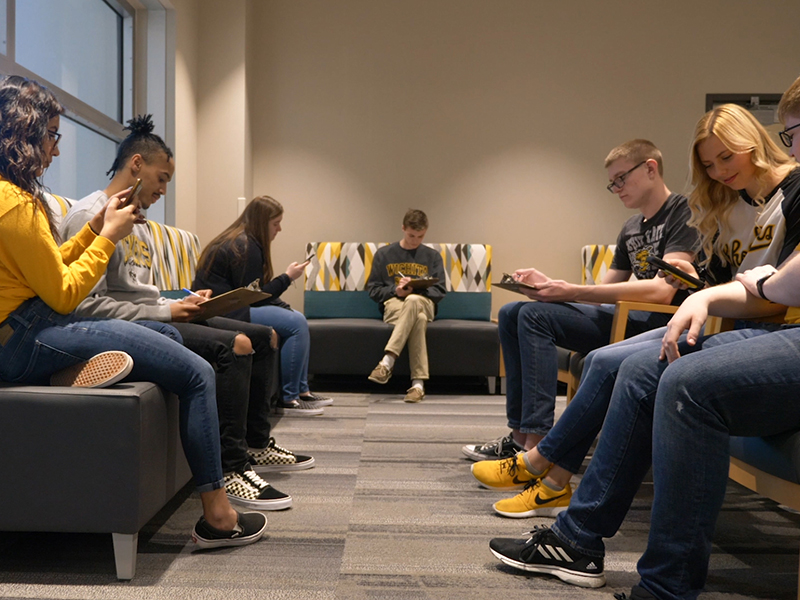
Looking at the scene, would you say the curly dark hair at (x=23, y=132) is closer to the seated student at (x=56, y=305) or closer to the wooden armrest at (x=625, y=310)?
the seated student at (x=56, y=305)

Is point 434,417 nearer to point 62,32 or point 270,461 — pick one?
point 270,461

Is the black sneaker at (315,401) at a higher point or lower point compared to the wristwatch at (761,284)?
lower

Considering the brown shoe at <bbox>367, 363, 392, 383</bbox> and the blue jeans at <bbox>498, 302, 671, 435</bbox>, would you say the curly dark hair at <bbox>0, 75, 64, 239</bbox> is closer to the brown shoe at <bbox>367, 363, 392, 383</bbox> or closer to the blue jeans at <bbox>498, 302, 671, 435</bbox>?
the blue jeans at <bbox>498, 302, 671, 435</bbox>

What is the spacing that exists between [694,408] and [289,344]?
105 inches

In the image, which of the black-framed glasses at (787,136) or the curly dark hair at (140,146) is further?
the curly dark hair at (140,146)

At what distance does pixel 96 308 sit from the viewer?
1887 mm

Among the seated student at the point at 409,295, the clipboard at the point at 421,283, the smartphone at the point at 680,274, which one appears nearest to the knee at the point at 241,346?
the smartphone at the point at 680,274

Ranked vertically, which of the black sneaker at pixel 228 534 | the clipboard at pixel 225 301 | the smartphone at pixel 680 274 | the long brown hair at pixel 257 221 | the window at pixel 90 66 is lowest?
the black sneaker at pixel 228 534

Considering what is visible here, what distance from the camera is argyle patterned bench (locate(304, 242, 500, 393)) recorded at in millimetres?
4312

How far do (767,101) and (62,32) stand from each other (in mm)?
4923

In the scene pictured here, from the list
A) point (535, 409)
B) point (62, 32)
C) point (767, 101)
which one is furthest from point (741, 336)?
point (767, 101)

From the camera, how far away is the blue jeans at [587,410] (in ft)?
5.75

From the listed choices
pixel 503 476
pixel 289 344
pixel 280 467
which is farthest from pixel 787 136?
pixel 289 344

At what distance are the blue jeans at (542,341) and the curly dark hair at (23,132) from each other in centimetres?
156
